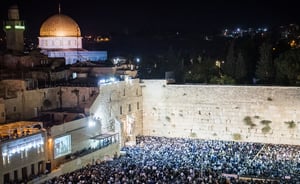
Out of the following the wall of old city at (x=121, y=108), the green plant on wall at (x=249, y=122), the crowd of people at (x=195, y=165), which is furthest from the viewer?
the green plant on wall at (x=249, y=122)

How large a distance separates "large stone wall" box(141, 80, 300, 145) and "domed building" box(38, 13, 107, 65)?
337 inches

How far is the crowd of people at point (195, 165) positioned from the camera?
22.5 meters

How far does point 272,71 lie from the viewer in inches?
1638

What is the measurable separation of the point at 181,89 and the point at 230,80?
19.4ft

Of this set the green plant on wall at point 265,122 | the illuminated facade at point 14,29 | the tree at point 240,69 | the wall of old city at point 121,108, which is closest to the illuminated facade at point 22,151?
the wall of old city at point 121,108

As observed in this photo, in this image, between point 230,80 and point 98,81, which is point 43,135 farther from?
point 230,80

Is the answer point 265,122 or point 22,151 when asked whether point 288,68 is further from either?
point 22,151

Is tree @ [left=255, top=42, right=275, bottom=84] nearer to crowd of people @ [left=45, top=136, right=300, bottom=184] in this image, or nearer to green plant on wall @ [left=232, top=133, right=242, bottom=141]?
green plant on wall @ [left=232, top=133, right=242, bottom=141]

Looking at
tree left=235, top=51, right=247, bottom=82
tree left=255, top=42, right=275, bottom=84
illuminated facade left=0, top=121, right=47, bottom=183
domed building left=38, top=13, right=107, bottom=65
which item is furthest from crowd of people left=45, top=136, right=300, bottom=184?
domed building left=38, top=13, right=107, bottom=65

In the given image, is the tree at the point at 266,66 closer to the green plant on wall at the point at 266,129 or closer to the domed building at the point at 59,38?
the green plant on wall at the point at 266,129

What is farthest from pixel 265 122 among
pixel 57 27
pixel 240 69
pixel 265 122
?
pixel 57 27

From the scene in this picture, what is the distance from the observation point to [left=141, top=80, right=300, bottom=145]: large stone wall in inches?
1357

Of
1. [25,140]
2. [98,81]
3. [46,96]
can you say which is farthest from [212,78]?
[25,140]

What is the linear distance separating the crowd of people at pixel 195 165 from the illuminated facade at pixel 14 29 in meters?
→ 12.1
